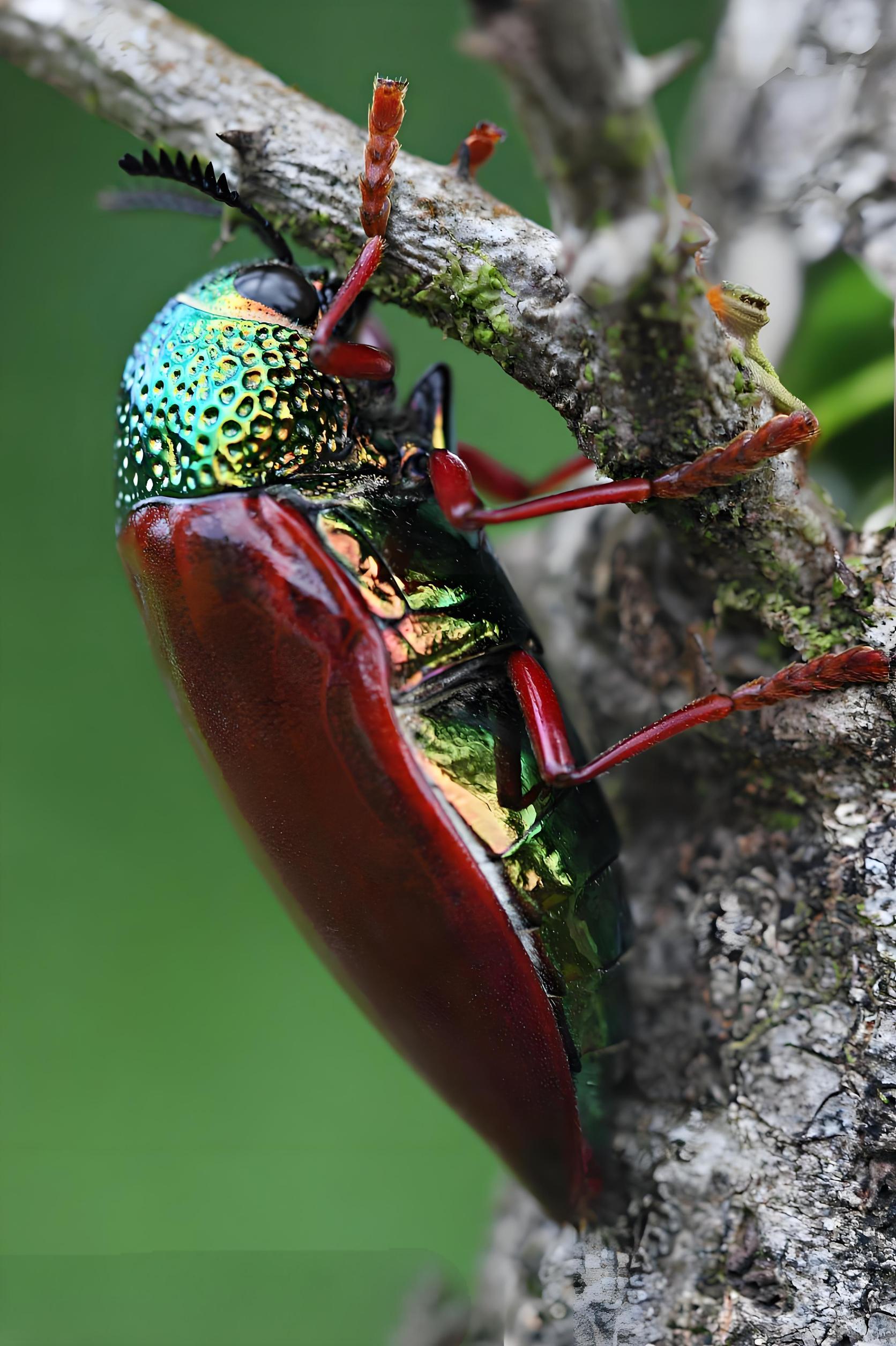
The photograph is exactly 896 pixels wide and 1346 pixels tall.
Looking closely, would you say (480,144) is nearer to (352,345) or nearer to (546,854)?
(352,345)

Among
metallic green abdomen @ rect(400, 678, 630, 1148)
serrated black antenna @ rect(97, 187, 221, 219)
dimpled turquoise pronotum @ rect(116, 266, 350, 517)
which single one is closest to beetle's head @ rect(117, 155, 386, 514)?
dimpled turquoise pronotum @ rect(116, 266, 350, 517)

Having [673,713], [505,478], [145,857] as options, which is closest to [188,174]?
[505,478]

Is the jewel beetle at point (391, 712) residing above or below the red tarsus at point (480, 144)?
below

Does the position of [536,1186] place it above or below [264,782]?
below

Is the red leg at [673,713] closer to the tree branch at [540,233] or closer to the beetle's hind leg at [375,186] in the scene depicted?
the tree branch at [540,233]

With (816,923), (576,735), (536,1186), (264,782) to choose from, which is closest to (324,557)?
(264,782)

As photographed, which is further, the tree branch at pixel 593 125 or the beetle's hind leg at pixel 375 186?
the beetle's hind leg at pixel 375 186

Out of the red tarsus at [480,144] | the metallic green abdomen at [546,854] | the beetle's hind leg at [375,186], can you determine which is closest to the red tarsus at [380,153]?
the beetle's hind leg at [375,186]

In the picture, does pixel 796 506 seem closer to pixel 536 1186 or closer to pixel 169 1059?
pixel 536 1186
